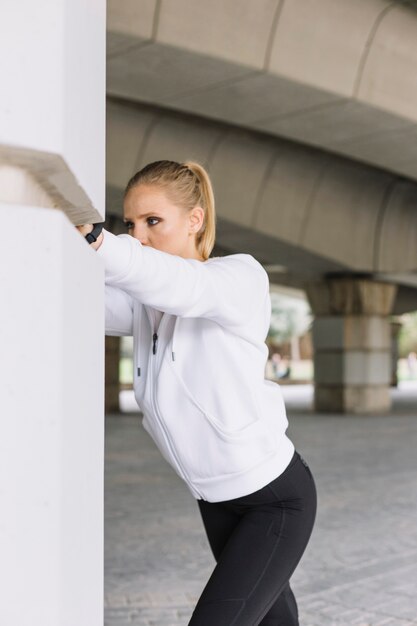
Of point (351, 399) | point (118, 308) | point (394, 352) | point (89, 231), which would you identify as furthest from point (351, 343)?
point (89, 231)

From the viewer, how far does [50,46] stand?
1.46 m

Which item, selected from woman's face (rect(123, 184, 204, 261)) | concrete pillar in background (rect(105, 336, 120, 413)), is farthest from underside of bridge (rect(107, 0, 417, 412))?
concrete pillar in background (rect(105, 336, 120, 413))

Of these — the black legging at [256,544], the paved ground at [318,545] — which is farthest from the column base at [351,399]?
the black legging at [256,544]

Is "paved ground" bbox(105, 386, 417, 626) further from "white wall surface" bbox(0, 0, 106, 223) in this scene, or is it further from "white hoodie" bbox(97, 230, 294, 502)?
"white wall surface" bbox(0, 0, 106, 223)

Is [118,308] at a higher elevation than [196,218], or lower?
lower

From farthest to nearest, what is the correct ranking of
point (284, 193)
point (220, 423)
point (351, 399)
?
point (351, 399), point (284, 193), point (220, 423)

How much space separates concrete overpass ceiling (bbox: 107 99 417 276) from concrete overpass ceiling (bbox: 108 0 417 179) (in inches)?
117

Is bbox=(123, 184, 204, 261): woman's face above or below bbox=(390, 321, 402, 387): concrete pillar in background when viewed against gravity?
above

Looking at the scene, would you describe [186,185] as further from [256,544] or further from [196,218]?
[256,544]

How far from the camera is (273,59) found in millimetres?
10258

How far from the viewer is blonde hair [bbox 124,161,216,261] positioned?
2516mm

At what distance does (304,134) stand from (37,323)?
477 inches

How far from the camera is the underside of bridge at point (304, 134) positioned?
9.95 metres

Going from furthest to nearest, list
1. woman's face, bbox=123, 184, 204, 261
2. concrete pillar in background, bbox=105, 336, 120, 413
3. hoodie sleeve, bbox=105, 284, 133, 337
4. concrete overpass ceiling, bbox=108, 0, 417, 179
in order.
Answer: concrete pillar in background, bbox=105, 336, 120, 413
concrete overpass ceiling, bbox=108, 0, 417, 179
hoodie sleeve, bbox=105, 284, 133, 337
woman's face, bbox=123, 184, 204, 261
